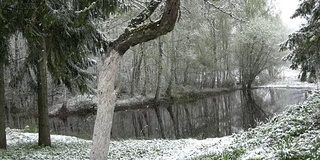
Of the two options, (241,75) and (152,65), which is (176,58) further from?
(241,75)

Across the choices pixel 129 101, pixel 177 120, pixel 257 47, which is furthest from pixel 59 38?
pixel 257 47

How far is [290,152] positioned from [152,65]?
3287 centimetres

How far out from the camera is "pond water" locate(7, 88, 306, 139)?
19719 mm

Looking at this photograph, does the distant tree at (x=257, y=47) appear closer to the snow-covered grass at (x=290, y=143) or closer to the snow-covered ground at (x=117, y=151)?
the snow-covered ground at (x=117, y=151)

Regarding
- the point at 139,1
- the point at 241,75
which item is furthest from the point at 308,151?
the point at 241,75

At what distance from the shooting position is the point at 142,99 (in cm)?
3300

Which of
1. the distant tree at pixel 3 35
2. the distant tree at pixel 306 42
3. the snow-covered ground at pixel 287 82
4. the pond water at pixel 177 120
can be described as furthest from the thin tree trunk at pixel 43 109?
the snow-covered ground at pixel 287 82

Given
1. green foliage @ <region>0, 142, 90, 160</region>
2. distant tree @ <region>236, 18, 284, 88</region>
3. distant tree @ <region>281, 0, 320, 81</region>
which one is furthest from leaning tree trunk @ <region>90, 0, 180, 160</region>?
Result: distant tree @ <region>236, 18, 284, 88</region>

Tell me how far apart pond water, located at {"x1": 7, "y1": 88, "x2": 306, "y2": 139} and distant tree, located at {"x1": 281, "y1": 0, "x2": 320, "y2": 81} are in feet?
14.2

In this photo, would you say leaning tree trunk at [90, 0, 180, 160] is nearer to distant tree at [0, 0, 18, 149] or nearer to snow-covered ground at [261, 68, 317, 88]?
distant tree at [0, 0, 18, 149]

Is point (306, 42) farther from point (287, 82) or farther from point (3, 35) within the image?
point (287, 82)

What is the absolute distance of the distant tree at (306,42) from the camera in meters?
12.5

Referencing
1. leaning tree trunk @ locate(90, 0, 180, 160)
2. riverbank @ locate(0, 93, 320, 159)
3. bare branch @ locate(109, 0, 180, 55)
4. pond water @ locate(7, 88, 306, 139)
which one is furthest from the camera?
pond water @ locate(7, 88, 306, 139)

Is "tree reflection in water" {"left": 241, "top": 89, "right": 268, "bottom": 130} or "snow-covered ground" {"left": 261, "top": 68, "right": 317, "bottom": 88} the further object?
"snow-covered ground" {"left": 261, "top": 68, "right": 317, "bottom": 88}
